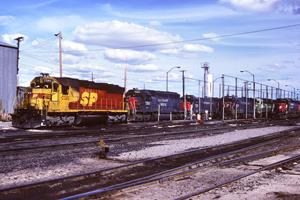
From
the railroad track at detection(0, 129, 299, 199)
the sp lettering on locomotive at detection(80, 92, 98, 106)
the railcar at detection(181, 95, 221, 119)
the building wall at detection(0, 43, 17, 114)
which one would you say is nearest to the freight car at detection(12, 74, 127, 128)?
the sp lettering on locomotive at detection(80, 92, 98, 106)

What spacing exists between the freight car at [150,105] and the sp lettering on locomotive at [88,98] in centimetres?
844

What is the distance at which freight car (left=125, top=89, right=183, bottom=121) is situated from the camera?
45.3 meters

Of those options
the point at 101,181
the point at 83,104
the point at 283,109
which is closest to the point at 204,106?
the point at 283,109

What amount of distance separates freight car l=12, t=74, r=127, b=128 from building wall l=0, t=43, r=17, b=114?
14798mm

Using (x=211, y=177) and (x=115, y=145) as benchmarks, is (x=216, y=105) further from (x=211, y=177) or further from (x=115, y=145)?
(x=211, y=177)

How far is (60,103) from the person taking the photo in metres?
30.4

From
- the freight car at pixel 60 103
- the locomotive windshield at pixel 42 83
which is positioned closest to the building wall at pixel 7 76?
the freight car at pixel 60 103

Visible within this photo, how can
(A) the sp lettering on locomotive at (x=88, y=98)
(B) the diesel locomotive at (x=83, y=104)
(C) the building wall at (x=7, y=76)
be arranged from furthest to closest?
1. (C) the building wall at (x=7, y=76)
2. (A) the sp lettering on locomotive at (x=88, y=98)
3. (B) the diesel locomotive at (x=83, y=104)

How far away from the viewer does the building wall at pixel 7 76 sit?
4544 cm

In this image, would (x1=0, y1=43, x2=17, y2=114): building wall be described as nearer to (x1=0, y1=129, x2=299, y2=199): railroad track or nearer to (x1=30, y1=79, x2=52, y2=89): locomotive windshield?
(x1=30, y1=79, x2=52, y2=89): locomotive windshield

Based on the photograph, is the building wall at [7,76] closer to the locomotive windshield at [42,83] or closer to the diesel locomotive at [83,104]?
the diesel locomotive at [83,104]

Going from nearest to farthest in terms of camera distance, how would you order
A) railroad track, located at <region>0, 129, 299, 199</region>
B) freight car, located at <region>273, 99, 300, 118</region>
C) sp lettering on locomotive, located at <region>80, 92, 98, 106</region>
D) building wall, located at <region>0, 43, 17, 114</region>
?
1. railroad track, located at <region>0, 129, 299, 199</region>
2. sp lettering on locomotive, located at <region>80, 92, 98, 106</region>
3. building wall, located at <region>0, 43, 17, 114</region>
4. freight car, located at <region>273, 99, 300, 118</region>

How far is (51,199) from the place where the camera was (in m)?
7.94

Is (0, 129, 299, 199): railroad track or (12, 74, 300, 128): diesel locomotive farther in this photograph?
(12, 74, 300, 128): diesel locomotive
